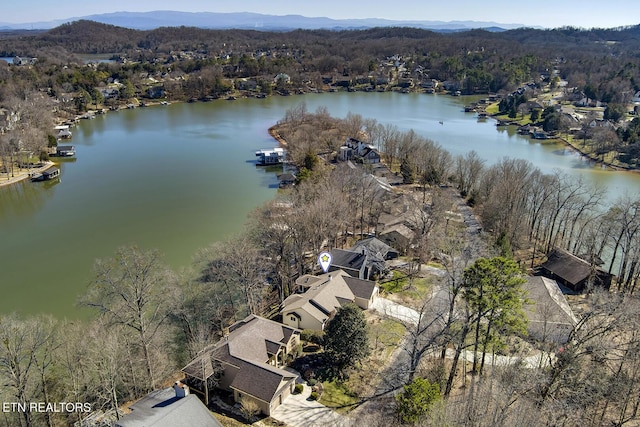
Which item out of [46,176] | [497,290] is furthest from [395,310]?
[46,176]

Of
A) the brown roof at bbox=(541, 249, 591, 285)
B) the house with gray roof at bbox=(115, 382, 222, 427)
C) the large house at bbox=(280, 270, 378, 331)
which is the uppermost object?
the house with gray roof at bbox=(115, 382, 222, 427)

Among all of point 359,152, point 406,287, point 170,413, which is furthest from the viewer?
point 359,152

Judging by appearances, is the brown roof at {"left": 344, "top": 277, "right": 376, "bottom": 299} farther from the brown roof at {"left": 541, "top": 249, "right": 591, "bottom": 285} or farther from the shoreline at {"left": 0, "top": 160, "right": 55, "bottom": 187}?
the shoreline at {"left": 0, "top": 160, "right": 55, "bottom": 187}

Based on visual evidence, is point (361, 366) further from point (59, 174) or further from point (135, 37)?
point (135, 37)

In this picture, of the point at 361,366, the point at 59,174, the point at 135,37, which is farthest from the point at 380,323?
the point at 135,37

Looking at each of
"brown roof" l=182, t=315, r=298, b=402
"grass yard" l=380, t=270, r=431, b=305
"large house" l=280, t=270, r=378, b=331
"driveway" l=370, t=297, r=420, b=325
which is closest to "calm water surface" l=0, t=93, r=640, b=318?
"large house" l=280, t=270, r=378, b=331

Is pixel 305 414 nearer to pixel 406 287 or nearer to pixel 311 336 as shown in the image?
pixel 311 336
